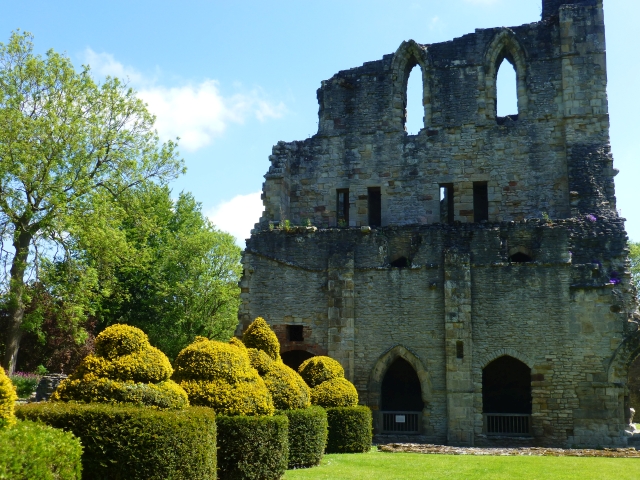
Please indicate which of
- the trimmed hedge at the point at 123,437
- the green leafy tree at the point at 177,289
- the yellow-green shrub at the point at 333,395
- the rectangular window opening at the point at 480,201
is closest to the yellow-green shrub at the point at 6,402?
the trimmed hedge at the point at 123,437

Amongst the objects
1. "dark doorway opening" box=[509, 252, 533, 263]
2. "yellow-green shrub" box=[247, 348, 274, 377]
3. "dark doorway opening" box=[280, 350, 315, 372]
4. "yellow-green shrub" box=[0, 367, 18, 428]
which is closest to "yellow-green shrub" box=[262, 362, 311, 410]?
"yellow-green shrub" box=[247, 348, 274, 377]

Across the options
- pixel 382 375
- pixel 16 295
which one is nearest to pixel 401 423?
pixel 382 375

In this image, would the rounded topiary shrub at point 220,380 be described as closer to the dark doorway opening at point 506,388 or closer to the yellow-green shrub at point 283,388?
the yellow-green shrub at point 283,388

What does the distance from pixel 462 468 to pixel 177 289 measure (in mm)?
23698

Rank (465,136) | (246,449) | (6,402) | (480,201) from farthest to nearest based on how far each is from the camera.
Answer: (480,201), (465,136), (246,449), (6,402)

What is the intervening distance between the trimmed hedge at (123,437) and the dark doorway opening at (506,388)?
1766 centimetres

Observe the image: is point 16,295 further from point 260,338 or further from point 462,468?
point 462,468

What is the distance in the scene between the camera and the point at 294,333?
24281 millimetres

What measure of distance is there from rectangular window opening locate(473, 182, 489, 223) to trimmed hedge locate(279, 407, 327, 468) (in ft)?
49.2

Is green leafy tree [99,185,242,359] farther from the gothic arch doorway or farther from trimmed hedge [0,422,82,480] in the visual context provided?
trimmed hedge [0,422,82,480]

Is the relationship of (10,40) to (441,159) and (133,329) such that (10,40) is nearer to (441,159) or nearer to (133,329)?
(441,159)

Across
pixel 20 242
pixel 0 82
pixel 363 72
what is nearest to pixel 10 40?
pixel 0 82

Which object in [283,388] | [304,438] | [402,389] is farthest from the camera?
[402,389]

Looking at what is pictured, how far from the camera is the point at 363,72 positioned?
1150 inches
